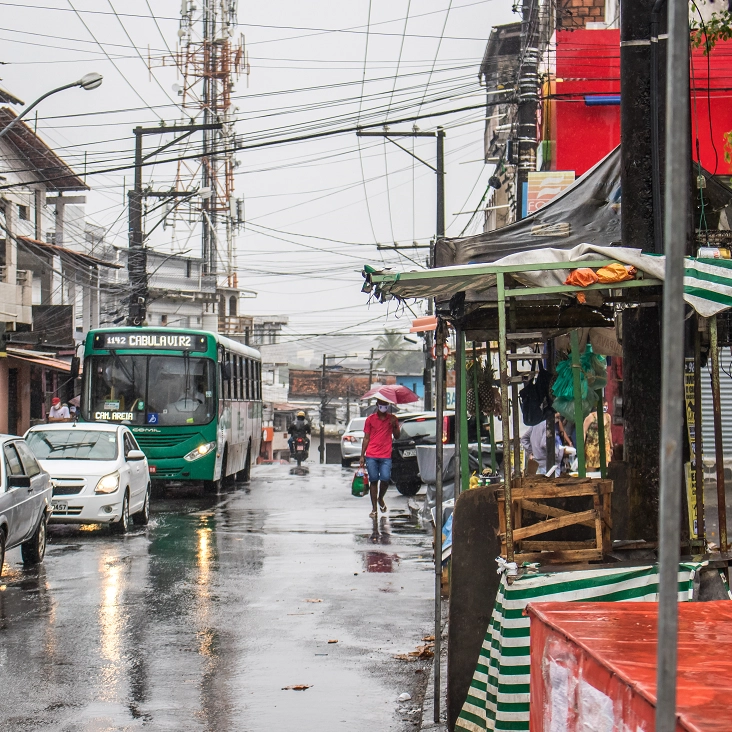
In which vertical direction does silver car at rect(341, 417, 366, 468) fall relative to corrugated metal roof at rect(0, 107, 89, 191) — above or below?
below

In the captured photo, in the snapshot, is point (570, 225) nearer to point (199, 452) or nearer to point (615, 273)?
point (615, 273)

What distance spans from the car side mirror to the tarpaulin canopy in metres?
5.49

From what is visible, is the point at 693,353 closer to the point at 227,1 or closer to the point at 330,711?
the point at 330,711

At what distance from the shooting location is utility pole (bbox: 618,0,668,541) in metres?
6.28

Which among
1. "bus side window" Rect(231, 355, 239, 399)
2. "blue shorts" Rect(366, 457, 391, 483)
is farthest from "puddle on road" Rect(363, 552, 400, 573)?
"bus side window" Rect(231, 355, 239, 399)

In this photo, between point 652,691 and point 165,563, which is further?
point 165,563

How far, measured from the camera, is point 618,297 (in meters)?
6.34

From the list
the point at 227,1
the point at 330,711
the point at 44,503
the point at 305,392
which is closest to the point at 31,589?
the point at 44,503

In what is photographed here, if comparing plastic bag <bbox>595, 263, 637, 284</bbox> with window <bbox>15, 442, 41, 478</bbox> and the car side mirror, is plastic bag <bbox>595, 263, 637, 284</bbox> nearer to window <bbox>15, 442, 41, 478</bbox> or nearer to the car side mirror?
the car side mirror

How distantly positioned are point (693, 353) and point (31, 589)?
7.12 meters

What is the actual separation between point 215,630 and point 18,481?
3466 millimetres

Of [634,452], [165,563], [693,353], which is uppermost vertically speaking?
[693,353]

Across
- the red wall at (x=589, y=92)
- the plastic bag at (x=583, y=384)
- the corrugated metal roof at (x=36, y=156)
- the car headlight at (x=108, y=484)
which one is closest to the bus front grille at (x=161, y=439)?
the car headlight at (x=108, y=484)

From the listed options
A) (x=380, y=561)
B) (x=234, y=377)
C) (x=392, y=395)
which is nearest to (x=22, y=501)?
(x=380, y=561)
